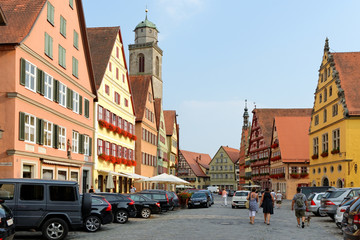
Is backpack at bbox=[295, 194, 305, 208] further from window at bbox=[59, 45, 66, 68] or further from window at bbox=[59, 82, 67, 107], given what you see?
window at bbox=[59, 45, 66, 68]

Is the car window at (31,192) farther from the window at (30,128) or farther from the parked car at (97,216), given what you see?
the window at (30,128)

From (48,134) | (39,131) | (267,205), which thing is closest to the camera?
(267,205)

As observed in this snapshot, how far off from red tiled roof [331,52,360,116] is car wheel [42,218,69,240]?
105ft

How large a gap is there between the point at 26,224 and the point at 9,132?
346 inches

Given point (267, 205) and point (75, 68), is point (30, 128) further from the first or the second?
point (267, 205)

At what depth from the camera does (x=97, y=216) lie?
62.1ft

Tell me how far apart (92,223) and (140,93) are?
3754 centimetres

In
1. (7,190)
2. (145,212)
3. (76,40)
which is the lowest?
(145,212)

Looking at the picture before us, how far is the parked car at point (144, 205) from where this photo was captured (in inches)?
1065

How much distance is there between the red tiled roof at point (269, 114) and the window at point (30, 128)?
6030 centimetres

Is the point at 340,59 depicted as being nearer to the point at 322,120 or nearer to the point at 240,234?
the point at 322,120

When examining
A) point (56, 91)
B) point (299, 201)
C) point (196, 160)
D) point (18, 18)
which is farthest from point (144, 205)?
point (196, 160)

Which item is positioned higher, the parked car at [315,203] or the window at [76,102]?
the window at [76,102]

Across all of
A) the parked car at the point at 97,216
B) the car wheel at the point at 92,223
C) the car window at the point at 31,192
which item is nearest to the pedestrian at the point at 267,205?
the parked car at the point at 97,216
